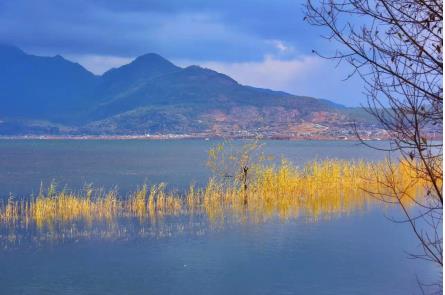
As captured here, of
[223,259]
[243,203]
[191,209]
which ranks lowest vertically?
[223,259]

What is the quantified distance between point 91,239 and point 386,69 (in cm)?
Answer: 1419

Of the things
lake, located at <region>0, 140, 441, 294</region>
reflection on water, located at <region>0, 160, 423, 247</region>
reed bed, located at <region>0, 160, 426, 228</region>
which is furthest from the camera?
reed bed, located at <region>0, 160, 426, 228</region>

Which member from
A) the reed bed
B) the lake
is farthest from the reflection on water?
the lake

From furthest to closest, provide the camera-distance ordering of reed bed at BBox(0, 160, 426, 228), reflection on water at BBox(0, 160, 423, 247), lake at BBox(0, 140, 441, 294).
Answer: reed bed at BBox(0, 160, 426, 228) < reflection on water at BBox(0, 160, 423, 247) < lake at BBox(0, 140, 441, 294)

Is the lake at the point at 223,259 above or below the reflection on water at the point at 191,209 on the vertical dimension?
below

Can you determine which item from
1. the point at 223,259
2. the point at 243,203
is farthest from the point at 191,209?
the point at 223,259

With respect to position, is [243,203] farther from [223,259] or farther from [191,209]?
[223,259]

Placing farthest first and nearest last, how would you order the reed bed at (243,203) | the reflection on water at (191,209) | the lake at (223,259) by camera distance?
the reed bed at (243,203), the reflection on water at (191,209), the lake at (223,259)

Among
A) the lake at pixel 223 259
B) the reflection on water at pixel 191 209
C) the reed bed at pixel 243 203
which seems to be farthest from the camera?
the reed bed at pixel 243 203

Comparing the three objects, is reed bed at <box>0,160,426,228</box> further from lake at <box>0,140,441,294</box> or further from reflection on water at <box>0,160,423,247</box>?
lake at <box>0,140,441,294</box>

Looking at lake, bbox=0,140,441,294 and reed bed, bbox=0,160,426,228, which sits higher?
reed bed, bbox=0,160,426,228

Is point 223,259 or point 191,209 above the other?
point 191,209

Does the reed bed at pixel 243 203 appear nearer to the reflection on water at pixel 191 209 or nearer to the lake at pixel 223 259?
the reflection on water at pixel 191 209

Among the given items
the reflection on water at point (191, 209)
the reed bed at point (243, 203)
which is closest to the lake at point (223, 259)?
the reflection on water at point (191, 209)
